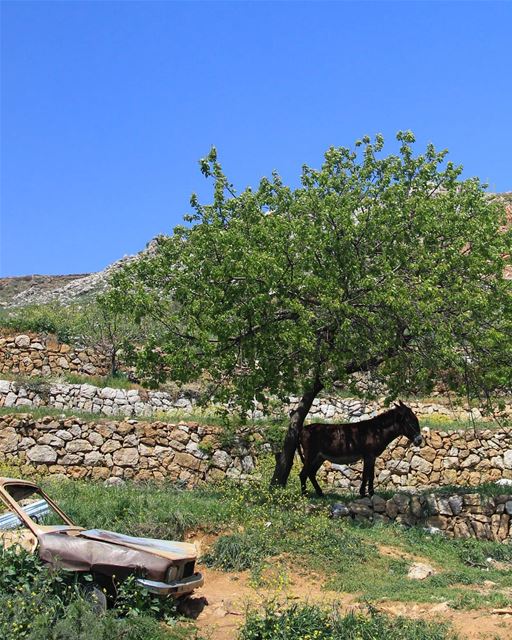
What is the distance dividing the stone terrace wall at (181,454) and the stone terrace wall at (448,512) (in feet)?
15.9

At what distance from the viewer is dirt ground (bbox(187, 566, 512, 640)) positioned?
9.30 meters

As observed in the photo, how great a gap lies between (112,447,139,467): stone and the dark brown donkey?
542 centimetres

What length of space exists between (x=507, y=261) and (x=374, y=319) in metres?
3.91

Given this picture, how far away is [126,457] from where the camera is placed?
20.5 meters

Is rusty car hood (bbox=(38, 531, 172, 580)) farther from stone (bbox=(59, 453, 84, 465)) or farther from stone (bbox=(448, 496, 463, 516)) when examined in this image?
stone (bbox=(59, 453, 84, 465))

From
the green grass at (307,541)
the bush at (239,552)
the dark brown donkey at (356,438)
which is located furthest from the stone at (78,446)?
the bush at (239,552)

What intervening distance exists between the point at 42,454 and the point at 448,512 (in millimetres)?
11002

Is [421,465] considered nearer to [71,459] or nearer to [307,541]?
[307,541]

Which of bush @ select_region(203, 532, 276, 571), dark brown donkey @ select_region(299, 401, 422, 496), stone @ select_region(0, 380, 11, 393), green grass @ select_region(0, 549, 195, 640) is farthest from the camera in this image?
stone @ select_region(0, 380, 11, 393)

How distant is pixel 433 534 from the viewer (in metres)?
14.8

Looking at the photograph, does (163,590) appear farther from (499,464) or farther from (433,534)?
(499,464)

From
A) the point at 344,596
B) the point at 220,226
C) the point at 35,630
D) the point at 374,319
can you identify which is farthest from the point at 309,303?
the point at 35,630

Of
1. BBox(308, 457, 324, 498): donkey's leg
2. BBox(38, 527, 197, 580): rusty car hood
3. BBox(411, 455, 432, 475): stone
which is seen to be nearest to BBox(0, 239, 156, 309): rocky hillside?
BBox(411, 455, 432, 475): stone

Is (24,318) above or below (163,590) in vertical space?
above
